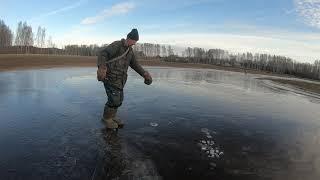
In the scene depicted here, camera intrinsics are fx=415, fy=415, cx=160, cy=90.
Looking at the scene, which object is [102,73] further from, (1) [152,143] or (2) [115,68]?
(1) [152,143]

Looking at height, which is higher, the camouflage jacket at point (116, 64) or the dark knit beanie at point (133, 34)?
the dark knit beanie at point (133, 34)

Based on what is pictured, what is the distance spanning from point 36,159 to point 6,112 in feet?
13.3

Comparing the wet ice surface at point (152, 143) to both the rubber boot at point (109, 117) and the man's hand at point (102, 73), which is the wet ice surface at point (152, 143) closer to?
the rubber boot at point (109, 117)

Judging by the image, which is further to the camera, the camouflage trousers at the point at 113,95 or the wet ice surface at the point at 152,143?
the camouflage trousers at the point at 113,95

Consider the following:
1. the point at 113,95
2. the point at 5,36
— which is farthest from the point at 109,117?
the point at 5,36

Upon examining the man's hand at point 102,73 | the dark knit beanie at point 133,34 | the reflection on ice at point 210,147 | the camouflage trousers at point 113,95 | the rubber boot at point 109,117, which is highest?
the dark knit beanie at point 133,34

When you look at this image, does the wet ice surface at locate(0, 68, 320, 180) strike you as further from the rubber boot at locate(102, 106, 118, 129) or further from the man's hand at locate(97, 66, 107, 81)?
the man's hand at locate(97, 66, 107, 81)

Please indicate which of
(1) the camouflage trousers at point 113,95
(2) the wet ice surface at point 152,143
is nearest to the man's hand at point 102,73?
(1) the camouflage trousers at point 113,95

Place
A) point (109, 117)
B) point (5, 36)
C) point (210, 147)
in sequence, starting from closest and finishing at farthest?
point (210, 147), point (109, 117), point (5, 36)

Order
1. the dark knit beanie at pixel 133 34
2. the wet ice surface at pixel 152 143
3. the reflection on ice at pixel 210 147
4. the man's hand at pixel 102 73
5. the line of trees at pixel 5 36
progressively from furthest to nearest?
1. the line of trees at pixel 5 36
2. the dark knit beanie at pixel 133 34
3. the man's hand at pixel 102 73
4. the reflection on ice at pixel 210 147
5. the wet ice surface at pixel 152 143

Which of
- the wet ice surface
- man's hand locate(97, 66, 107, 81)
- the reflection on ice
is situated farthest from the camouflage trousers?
the reflection on ice

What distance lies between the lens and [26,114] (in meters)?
9.61

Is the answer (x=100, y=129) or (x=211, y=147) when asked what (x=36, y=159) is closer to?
(x=100, y=129)

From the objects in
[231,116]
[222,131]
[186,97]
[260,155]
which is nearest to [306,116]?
[231,116]
